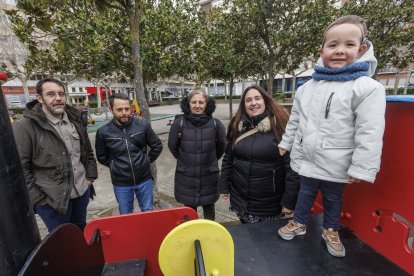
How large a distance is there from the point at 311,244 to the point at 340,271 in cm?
28

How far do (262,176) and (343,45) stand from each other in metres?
1.17

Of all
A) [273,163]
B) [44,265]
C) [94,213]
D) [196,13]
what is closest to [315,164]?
[273,163]

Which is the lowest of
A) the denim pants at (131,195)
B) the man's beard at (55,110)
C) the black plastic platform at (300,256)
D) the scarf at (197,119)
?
the denim pants at (131,195)

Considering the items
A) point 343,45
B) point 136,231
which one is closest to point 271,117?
point 343,45

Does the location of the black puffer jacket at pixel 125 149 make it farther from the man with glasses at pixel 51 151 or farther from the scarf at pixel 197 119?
the scarf at pixel 197 119

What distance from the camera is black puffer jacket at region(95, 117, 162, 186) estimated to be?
2.64 meters

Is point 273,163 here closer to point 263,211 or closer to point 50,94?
point 263,211

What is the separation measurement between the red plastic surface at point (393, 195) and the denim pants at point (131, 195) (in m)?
2.28

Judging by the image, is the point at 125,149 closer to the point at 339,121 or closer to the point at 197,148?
the point at 197,148

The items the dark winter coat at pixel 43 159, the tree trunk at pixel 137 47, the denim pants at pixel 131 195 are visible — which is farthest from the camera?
the tree trunk at pixel 137 47

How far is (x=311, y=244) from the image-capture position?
1729 mm

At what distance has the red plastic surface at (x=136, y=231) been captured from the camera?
1636 mm

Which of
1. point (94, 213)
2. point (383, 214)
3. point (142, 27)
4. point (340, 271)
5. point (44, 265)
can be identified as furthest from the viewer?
point (142, 27)

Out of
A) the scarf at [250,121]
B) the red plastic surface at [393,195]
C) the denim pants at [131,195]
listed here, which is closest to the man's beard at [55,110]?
the denim pants at [131,195]
